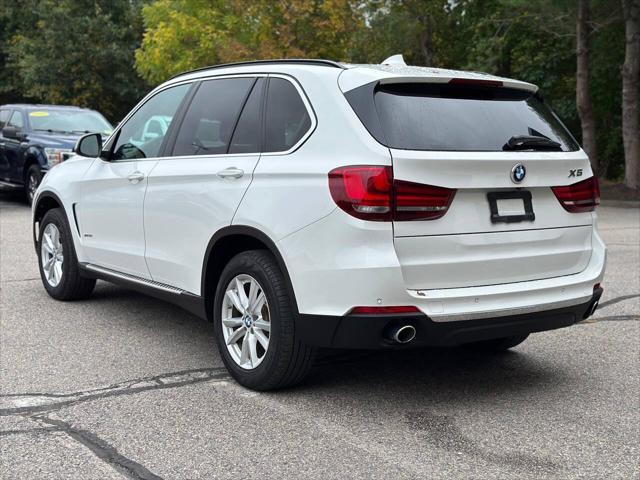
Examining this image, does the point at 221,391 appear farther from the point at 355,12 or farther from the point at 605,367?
the point at 355,12

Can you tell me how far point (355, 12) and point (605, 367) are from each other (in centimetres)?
2160

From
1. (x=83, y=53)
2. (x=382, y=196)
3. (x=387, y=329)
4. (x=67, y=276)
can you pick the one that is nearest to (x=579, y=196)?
(x=382, y=196)

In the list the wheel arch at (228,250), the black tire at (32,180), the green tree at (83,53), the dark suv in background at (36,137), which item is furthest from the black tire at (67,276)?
the green tree at (83,53)

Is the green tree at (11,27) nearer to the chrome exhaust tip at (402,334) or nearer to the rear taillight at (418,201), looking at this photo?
the rear taillight at (418,201)

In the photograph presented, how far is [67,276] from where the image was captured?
6.82 meters

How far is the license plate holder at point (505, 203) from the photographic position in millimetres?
4223

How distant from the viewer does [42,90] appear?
33.3 m

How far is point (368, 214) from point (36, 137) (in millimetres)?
12111

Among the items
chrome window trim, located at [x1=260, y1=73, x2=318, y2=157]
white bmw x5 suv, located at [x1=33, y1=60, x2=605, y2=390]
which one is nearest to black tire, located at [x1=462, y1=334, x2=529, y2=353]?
white bmw x5 suv, located at [x1=33, y1=60, x2=605, y2=390]

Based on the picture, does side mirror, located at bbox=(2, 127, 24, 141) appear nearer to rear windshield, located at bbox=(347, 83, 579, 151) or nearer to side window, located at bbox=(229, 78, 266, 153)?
side window, located at bbox=(229, 78, 266, 153)

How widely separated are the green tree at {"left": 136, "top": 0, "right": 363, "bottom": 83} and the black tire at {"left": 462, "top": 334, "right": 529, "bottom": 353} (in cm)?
1809

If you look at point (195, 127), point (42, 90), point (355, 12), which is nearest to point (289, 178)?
point (195, 127)

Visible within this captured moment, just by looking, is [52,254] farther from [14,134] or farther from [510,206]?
[14,134]

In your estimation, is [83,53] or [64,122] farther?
[83,53]
